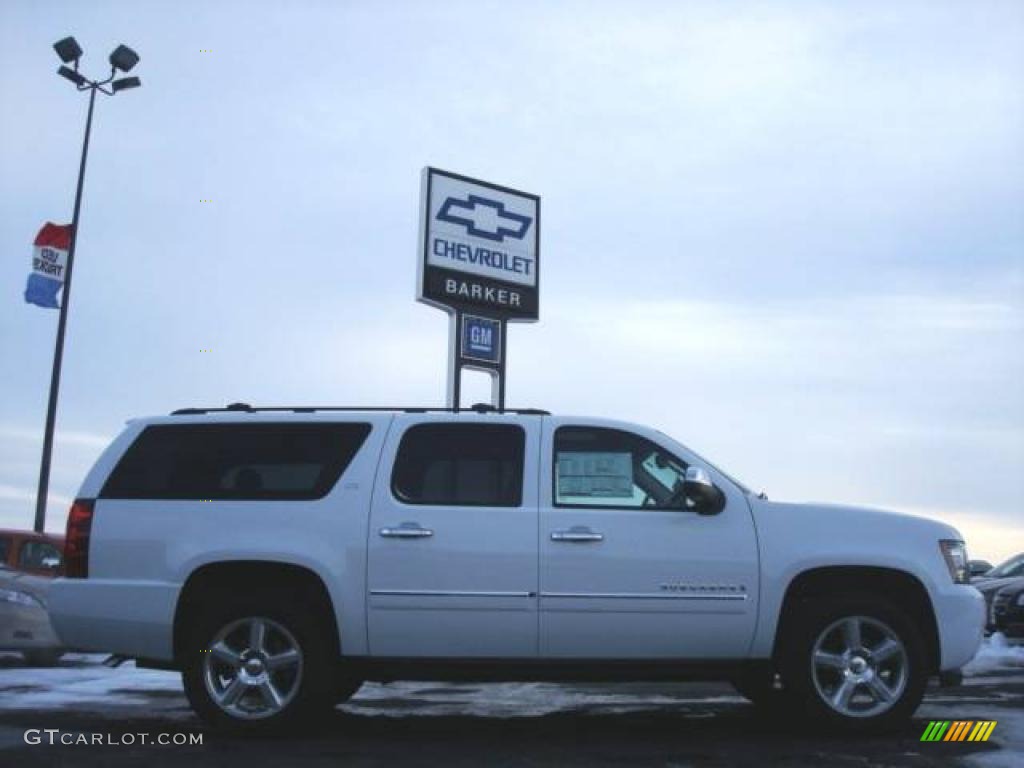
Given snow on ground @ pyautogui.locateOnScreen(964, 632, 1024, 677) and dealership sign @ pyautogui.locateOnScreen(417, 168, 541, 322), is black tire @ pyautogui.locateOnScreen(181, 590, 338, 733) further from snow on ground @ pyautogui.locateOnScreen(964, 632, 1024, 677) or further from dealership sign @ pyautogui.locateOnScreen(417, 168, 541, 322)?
dealership sign @ pyautogui.locateOnScreen(417, 168, 541, 322)

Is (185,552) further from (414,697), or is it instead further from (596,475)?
(414,697)

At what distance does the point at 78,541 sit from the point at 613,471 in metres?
3.34

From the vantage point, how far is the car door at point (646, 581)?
741cm

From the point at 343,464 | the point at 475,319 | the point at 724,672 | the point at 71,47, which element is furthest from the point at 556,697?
the point at 71,47

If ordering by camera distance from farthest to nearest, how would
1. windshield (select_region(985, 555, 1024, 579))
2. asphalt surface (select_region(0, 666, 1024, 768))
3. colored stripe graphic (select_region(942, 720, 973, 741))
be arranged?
windshield (select_region(985, 555, 1024, 579)) < colored stripe graphic (select_region(942, 720, 973, 741)) < asphalt surface (select_region(0, 666, 1024, 768))

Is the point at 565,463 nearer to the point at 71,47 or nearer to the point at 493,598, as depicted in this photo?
the point at 493,598

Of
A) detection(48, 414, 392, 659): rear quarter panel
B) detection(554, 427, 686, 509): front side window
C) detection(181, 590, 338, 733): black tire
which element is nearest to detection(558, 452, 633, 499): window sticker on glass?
detection(554, 427, 686, 509): front side window

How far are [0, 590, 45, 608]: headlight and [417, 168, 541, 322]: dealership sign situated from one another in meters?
8.84

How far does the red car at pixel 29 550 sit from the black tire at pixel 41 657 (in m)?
1.23

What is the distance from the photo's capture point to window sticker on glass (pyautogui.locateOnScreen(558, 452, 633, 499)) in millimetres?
7684

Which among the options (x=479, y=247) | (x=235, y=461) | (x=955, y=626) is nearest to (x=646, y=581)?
(x=955, y=626)

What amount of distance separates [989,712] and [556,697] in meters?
3.27

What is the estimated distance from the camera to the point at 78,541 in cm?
769

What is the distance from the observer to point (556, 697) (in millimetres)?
10031
